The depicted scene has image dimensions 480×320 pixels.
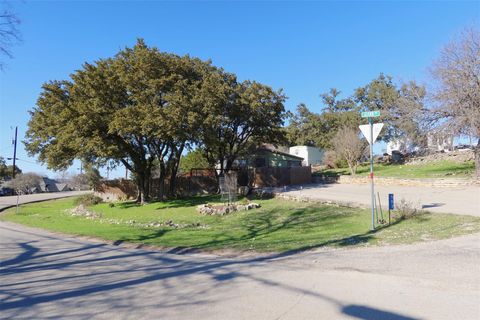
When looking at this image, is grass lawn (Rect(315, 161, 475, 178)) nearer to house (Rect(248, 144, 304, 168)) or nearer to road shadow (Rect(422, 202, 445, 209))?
house (Rect(248, 144, 304, 168))

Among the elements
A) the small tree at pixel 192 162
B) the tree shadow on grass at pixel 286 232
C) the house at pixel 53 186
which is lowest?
the tree shadow on grass at pixel 286 232

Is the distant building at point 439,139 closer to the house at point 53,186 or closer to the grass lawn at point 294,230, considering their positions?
the grass lawn at point 294,230

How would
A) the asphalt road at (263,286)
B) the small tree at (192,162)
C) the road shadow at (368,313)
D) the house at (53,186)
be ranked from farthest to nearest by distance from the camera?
1. the house at (53,186)
2. the small tree at (192,162)
3. the asphalt road at (263,286)
4. the road shadow at (368,313)

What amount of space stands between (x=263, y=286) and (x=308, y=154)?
59201 mm

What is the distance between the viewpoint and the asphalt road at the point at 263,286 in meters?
5.29

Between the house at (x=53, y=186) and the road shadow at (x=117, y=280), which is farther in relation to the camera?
the house at (x=53, y=186)

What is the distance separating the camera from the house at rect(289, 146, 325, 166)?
212 ft

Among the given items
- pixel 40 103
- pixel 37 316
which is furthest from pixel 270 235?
pixel 40 103

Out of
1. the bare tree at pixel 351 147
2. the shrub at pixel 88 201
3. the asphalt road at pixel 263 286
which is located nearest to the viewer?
the asphalt road at pixel 263 286

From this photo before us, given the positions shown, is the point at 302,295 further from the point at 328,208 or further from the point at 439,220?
the point at 328,208

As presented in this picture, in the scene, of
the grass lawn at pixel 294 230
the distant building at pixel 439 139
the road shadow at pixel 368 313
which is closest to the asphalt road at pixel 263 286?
the road shadow at pixel 368 313

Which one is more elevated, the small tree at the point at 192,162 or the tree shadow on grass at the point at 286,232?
the small tree at the point at 192,162

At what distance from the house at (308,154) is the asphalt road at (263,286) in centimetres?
5489

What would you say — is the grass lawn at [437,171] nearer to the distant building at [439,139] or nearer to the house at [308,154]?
the distant building at [439,139]
